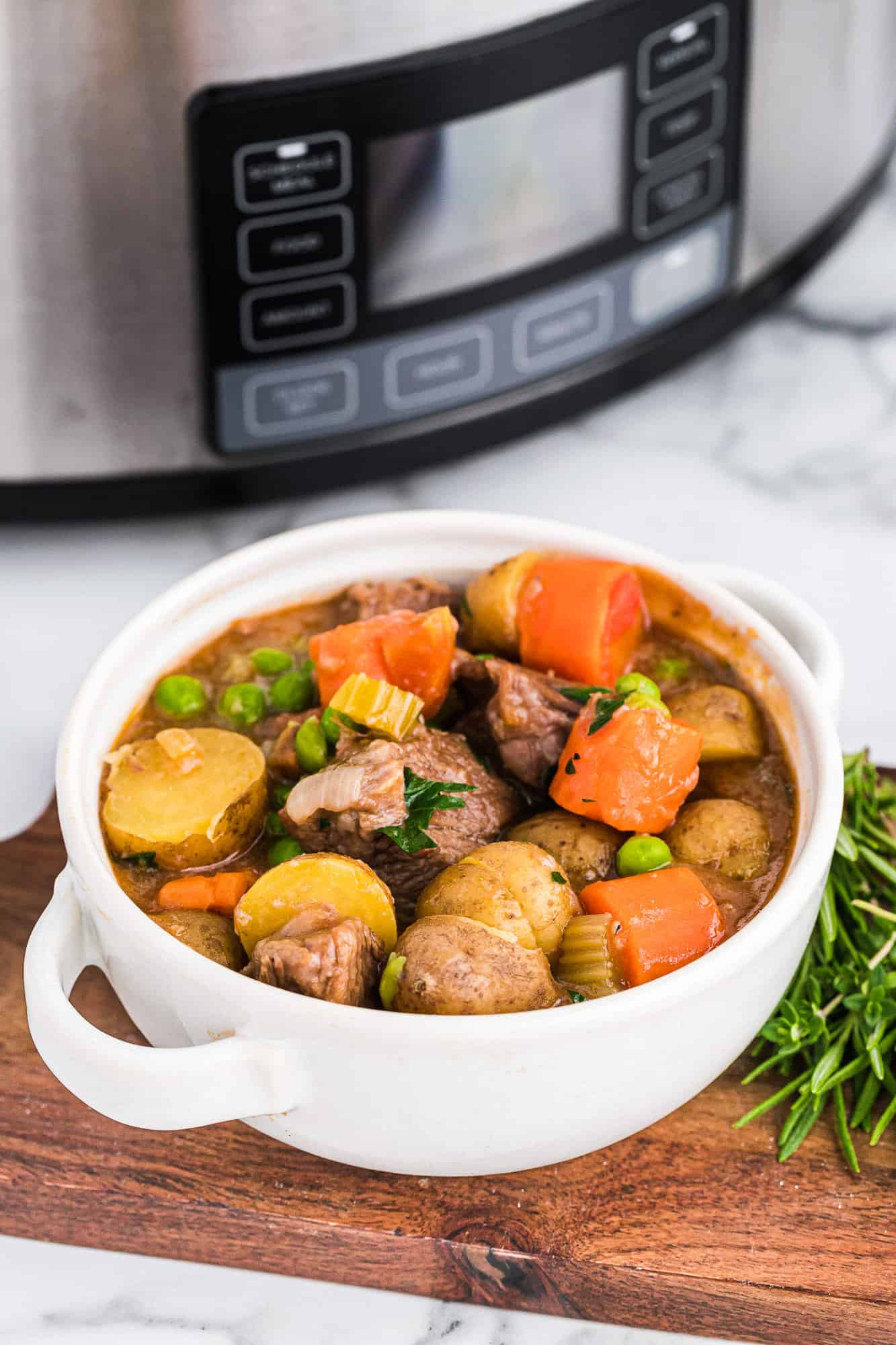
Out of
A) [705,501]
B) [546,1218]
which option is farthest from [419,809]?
[705,501]

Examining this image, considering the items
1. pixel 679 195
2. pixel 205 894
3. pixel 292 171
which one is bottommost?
pixel 205 894

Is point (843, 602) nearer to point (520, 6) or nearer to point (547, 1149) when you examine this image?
point (520, 6)

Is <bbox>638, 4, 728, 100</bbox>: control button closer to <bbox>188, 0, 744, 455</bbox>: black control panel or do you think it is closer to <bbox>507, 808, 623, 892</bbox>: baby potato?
<bbox>188, 0, 744, 455</bbox>: black control panel

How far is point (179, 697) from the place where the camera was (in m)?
1.52

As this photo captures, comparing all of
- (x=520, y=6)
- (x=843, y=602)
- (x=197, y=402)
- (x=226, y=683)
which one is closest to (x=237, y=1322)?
(x=226, y=683)

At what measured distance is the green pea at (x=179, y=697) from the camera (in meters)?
1.52

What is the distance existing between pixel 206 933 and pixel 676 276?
121cm

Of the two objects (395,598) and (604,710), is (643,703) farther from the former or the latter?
(395,598)

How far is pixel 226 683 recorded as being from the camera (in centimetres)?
157

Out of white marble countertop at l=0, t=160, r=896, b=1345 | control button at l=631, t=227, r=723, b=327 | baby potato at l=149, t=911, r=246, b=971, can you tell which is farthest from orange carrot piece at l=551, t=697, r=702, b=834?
control button at l=631, t=227, r=723, b=327

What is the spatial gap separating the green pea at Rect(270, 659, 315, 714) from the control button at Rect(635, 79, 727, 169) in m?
0.84

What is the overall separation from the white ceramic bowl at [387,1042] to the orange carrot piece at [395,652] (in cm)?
22

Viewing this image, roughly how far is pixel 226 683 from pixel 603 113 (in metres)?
0.85

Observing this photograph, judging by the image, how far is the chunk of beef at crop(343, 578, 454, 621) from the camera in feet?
5.21
